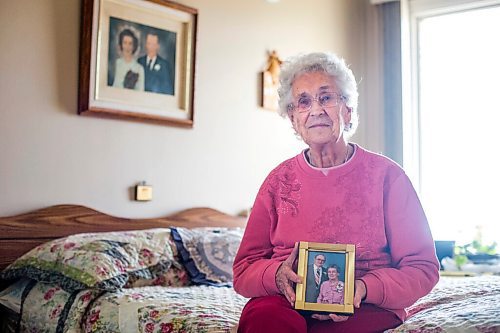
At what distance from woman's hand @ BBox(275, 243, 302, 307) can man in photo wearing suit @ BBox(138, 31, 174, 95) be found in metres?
1.63

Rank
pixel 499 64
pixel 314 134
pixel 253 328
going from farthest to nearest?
pixel 499 64, pixel 314 134, pixel 253 328

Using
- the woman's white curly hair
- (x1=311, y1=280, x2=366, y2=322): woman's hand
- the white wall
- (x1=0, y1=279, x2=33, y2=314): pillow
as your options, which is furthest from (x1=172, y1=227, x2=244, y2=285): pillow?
(x1=311, y1=280, x2=366, y2=322): woman's hand

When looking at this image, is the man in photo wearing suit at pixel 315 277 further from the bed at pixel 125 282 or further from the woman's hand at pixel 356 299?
the bed at pixel 125 282

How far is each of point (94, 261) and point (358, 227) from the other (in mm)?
1022

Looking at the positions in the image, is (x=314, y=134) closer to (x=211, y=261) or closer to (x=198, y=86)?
(x=211, y=261)

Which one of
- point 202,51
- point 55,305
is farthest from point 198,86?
point 55,305

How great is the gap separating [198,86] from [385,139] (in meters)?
1.56

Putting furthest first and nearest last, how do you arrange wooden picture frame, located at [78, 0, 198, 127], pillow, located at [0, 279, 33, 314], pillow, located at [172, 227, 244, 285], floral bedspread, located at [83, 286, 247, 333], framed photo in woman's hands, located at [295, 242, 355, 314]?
wooden picture frame, located at [78, 0, 198, 127] → pillow, located at [172, 227, 244, 285] → pillow, located at [0, 279, 33, 314] → floral bedspread, located at [83, 286, 247, 333] → framed photo in woman's hands, located at [295, 242, 355, 314]

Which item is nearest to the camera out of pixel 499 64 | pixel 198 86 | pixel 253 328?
pixel 253 328

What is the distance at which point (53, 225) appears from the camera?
256cm

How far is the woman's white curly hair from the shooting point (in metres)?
1.77

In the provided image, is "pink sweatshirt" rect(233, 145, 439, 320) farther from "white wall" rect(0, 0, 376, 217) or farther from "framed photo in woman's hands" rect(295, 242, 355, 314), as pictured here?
"white wall" rect(0, 0, 376, 217)

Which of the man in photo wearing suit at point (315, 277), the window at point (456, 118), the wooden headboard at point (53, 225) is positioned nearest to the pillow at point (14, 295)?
the wooden headboard at point (53, 225)

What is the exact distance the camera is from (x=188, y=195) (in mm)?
3125
